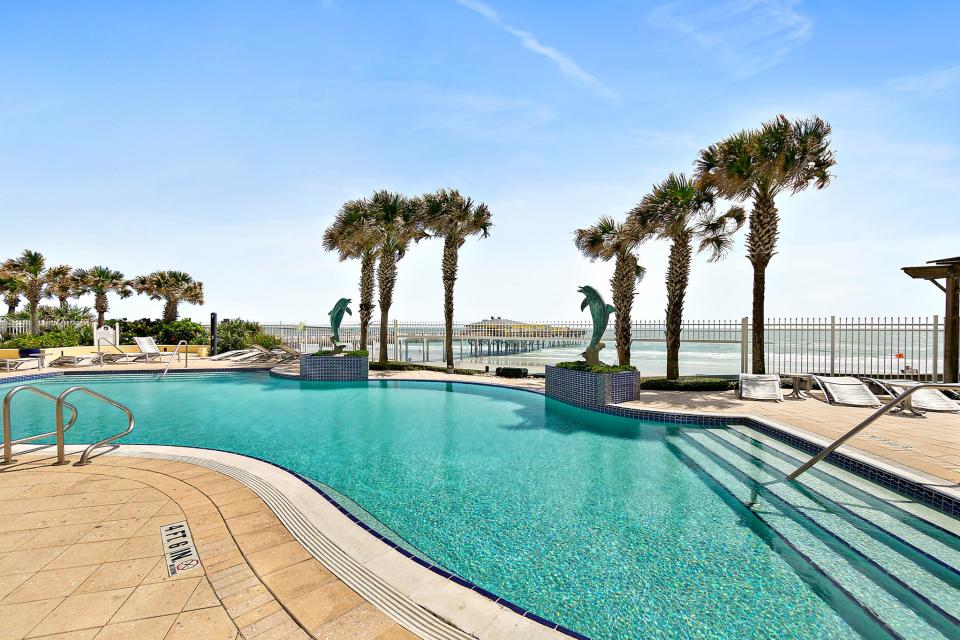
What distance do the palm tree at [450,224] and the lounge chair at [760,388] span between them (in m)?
9.21

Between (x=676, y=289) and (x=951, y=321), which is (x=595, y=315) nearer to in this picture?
(x=676, y=289)

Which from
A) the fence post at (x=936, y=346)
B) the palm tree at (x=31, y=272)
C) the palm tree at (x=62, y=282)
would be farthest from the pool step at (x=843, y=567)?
the palm tree at (x=62, y=282)

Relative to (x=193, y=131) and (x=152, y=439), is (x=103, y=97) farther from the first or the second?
(x=152, y=439)

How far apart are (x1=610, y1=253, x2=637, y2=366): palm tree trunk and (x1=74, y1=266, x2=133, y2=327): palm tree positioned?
2988 centimetres

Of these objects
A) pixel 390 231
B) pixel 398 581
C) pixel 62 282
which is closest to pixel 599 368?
pixel 398 581

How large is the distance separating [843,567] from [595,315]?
693cm

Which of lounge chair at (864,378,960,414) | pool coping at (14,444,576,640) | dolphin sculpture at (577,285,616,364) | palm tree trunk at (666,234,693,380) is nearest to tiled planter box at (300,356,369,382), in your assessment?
dolphin sculpture at (577,285,616,364)

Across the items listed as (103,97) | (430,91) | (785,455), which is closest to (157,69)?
(103,97)

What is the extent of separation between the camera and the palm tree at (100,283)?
2561cm

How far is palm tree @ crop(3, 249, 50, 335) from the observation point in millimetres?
22719

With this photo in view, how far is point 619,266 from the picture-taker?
12.8m

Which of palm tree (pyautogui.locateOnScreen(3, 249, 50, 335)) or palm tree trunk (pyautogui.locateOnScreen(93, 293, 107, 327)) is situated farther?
palm tree trunk (pyautogui.locateOnScreen(93, 293, 107, 327))

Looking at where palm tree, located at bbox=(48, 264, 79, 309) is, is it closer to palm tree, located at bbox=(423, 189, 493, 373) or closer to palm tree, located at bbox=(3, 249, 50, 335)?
palm tree, located at bbox=(3, 249, 50, 335)

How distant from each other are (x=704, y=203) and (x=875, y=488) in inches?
345
